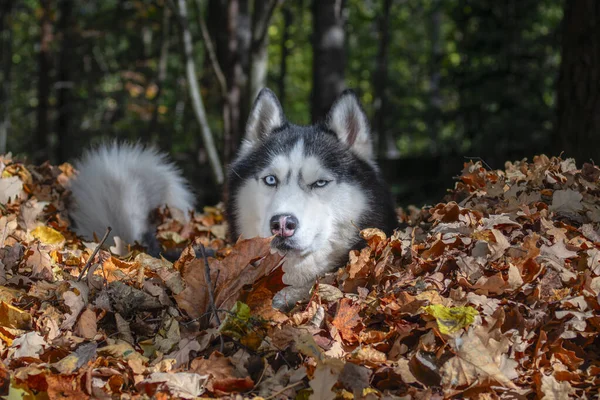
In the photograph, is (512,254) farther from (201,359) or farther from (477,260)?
(201,359)

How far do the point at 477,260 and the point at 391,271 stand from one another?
1.37 feet

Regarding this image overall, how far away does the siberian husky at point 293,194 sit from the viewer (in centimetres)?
314

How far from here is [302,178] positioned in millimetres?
3350

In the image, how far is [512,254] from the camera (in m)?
2.82

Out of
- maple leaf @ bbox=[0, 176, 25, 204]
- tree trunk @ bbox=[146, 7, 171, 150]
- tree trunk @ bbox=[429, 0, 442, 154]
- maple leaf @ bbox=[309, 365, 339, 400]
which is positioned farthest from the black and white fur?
tree trunk @ bbox=[146, 7, 171, 150]

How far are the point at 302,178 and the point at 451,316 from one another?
4.11 feet

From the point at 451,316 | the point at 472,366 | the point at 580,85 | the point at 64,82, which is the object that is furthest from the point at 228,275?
the point at 64,82

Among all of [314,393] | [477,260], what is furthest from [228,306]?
[477,260]

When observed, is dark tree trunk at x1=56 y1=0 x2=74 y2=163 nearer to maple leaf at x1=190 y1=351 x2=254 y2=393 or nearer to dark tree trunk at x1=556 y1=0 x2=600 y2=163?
dark tree trunk at x1=556 y1=0 x2=600 y2=163

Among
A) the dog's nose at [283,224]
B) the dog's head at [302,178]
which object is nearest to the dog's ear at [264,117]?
the dog's head at [302,178]

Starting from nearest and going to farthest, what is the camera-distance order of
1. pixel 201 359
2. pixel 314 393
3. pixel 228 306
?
pixel 314 393
pixel 201 359
pixel 228 306

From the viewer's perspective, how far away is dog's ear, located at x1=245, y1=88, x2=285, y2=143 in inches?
152

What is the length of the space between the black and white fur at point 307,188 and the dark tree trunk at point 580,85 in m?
2.15

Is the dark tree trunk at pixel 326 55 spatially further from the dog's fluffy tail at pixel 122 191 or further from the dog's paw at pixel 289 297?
the dog's paw at pixel 289 297
